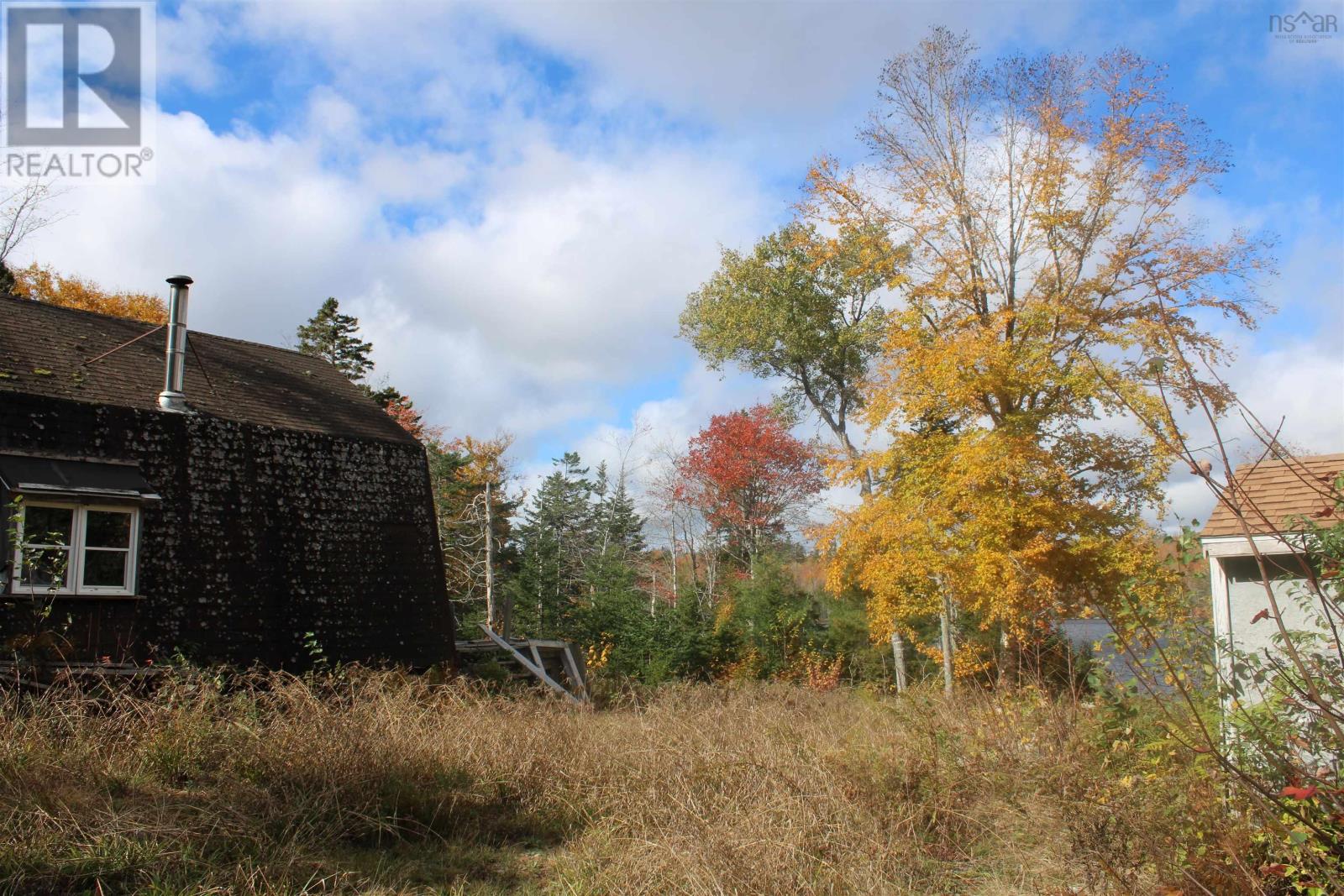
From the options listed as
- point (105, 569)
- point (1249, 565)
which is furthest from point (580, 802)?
point (105, 569)

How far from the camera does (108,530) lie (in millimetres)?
13180

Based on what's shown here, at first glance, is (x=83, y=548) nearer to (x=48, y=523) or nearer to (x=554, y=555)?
(x=48, y=523)

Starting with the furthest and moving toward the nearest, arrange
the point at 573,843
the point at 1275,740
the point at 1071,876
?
the point at 573,843 → the point at 1071,876 → the point at 1275,740

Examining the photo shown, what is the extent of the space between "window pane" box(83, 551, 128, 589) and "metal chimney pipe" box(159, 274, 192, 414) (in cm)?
236

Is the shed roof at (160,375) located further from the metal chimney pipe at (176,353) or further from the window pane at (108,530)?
the window pane at (108,530)

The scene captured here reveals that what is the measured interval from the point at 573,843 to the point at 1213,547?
641 cm

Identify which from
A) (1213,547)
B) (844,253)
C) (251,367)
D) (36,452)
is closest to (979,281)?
(844,253)

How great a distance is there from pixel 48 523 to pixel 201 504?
2.03 metres

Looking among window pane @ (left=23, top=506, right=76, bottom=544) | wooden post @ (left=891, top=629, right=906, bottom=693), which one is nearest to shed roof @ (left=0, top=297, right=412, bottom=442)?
window pane @ (left=23, top=506, right=76, bottom=544)

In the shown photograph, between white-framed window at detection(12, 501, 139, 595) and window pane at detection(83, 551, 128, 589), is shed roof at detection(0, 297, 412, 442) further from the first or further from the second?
window pane at detection(83, 551, 128, 589)

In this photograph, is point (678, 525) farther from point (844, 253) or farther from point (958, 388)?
point (958, 388)

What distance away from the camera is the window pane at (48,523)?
40.3ft

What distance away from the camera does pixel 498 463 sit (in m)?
36.0

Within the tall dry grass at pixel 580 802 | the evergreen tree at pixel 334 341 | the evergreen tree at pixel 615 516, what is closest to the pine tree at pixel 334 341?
the evergreen tree at pixel 334 341
